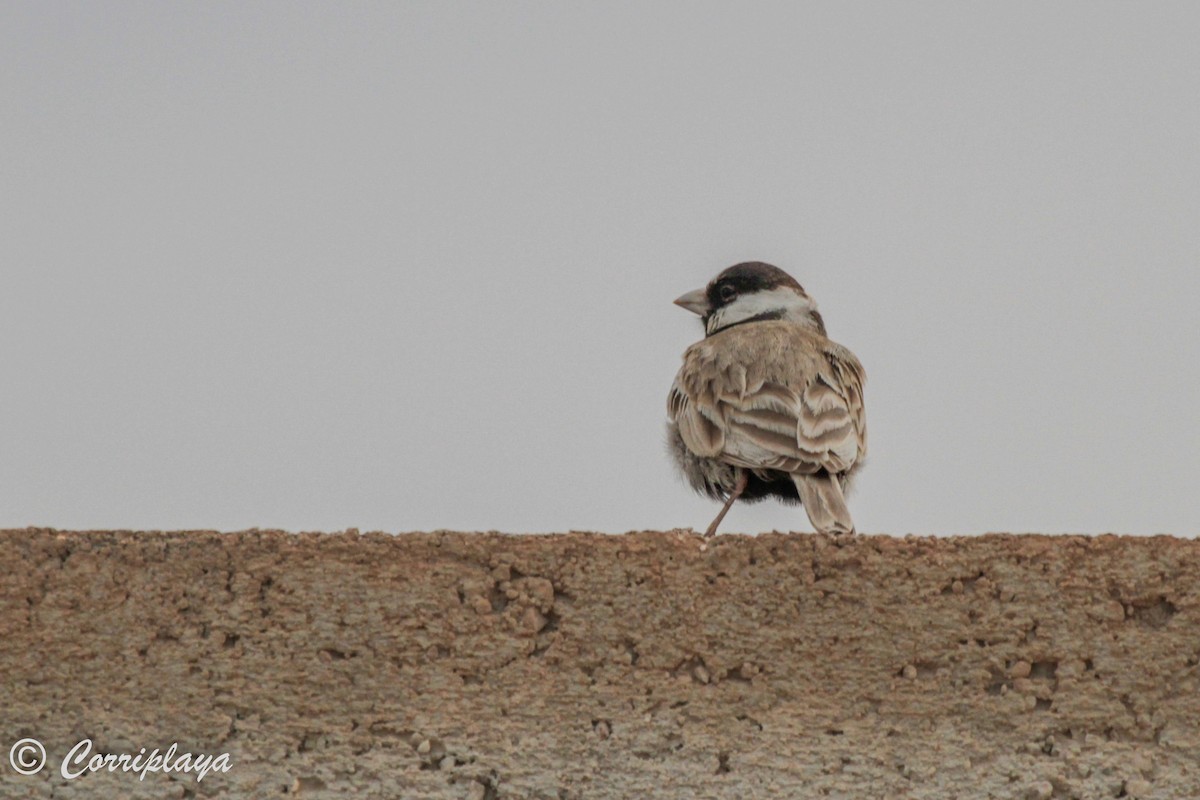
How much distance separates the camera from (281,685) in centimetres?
354

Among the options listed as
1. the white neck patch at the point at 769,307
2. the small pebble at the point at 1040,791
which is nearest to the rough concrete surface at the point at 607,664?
the small pebble at the point at 1040,791

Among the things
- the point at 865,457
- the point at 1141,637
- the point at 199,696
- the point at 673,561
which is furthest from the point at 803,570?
Answer: the point at 865,457

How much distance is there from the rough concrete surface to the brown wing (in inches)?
107

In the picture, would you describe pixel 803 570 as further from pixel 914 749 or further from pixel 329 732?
pixel 329 732

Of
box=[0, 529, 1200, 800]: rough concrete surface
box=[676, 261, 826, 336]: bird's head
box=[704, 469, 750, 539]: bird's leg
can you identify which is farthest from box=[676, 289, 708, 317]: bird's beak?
box=[0, 529, 1200, 800]: rough concrete surface

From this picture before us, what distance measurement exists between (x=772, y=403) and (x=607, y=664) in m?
3.15

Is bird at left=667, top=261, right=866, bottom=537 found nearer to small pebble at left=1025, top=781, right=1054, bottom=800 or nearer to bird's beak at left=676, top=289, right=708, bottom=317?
bird's beak at left=676, top=289, right=708, bottom=317

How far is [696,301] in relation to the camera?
8.91 meters

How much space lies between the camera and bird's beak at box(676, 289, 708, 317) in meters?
8.90

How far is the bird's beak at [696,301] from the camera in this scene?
8.90 meters

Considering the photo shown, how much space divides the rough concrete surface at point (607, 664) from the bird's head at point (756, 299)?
197 inches

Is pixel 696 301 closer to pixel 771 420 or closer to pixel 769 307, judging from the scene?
pixel 769 307

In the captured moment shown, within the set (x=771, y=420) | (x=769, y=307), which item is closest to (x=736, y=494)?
(x=771, y=420)

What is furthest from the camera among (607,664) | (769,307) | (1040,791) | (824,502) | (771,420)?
(769,307)
